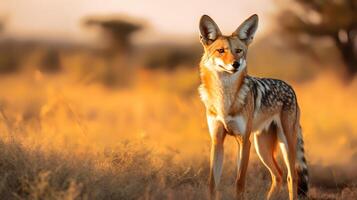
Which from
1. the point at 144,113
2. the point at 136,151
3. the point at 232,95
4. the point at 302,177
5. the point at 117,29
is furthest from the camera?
the point at 117,29

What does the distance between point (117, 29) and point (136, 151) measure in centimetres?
2558

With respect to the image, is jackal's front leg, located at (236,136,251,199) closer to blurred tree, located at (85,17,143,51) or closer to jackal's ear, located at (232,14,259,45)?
jackal's ear, located at (232,14,259,45)

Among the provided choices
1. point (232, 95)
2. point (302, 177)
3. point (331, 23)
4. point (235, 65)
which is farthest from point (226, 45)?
point (331, 23)

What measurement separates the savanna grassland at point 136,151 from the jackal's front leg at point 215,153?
19 cm

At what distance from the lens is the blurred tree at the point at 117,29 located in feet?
109

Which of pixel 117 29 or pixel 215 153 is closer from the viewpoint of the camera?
pixel 215 153

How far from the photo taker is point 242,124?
25.9ft

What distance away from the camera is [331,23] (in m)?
27.7

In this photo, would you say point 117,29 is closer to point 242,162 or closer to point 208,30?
point 208,30

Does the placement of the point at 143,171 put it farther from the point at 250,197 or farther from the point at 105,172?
the point at 250,197

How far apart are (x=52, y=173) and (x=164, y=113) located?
12767 millimetres

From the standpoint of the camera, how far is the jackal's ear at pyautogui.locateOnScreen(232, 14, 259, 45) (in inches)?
322

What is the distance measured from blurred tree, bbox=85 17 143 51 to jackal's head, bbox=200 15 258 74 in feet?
82.5

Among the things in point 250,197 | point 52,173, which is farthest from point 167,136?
point 52,173
